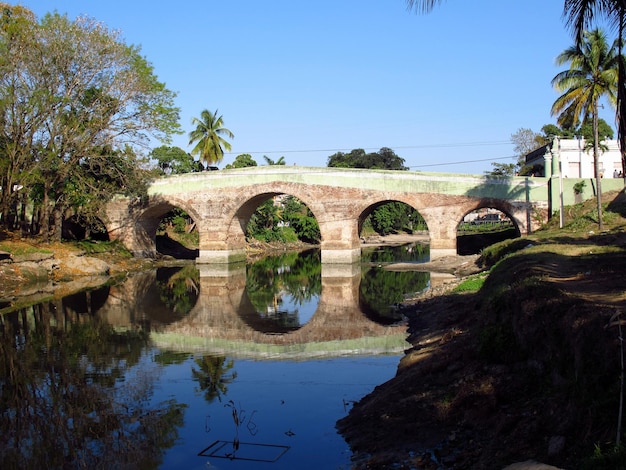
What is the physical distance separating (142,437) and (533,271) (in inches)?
248

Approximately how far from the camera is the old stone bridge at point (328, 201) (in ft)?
88.1

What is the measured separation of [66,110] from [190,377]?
1862 cm

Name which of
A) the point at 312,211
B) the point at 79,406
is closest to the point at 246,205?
the point at 312,211

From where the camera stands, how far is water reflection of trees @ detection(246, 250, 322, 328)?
1624 cm

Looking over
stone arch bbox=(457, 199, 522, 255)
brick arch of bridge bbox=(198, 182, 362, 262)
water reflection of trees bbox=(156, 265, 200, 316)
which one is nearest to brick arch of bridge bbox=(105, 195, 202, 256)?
brick arch of bridge bbox=(198, 182, 362, 262)

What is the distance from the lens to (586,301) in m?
6.09

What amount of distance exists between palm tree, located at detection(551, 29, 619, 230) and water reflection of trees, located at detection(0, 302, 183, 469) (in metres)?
16.5

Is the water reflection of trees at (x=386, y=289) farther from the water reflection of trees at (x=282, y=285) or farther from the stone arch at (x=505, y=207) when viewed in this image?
the stone arch at (x=505, y=207)

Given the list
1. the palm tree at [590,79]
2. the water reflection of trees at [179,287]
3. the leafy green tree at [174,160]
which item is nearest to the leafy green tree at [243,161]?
the leafy green tree at [174,160]

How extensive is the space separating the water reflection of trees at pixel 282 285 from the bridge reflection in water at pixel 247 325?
318mm

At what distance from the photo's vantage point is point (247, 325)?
14.3m

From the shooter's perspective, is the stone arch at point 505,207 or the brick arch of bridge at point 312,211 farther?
the brick arch of bridge at point 312,211

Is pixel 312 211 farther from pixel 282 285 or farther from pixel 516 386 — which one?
pixel 516 386

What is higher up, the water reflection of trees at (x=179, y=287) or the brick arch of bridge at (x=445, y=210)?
the brick arch of bridge at (x=445, y=210)
